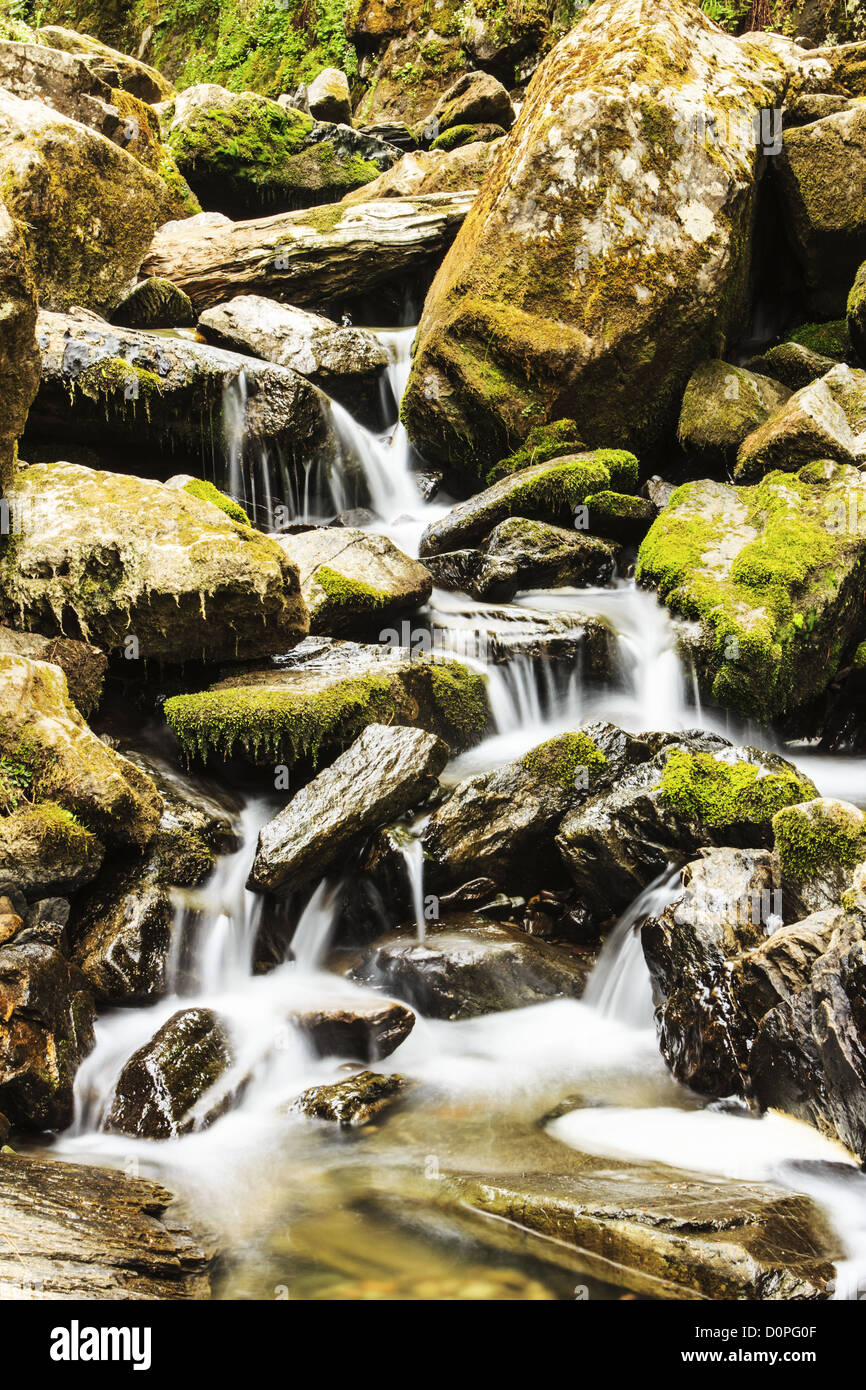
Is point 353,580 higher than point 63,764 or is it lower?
higher

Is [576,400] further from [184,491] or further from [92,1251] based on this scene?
[92,1251]

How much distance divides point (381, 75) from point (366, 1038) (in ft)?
78.6

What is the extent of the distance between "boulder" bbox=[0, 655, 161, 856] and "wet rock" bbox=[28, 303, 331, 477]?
4.02m

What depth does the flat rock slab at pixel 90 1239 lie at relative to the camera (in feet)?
9.32

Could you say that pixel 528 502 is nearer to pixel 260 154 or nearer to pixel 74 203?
pixel 74 203

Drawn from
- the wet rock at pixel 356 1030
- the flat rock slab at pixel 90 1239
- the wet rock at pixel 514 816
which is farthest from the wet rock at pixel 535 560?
the flat rock slab at pixel 90 1239

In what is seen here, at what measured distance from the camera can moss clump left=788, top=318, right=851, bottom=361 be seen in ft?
39.2

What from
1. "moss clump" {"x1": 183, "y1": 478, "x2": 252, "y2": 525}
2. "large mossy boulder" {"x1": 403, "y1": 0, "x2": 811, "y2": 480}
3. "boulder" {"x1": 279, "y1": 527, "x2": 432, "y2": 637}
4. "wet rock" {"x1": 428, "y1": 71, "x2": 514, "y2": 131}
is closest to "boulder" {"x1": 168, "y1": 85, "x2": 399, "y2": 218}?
"wet rock" {"x1": 428, "y1": 71, "x2": 514, "y2": 131}

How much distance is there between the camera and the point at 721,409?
10.4m

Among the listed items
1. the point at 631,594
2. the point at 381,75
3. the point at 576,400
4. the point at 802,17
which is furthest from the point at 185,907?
the point at 381,75

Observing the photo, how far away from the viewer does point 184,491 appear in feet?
24.2

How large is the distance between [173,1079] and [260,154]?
17731 mm

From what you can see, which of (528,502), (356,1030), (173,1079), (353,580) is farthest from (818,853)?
(528,502)

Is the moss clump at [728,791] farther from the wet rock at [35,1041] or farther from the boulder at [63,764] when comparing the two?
the wet rock at [35,1041]
